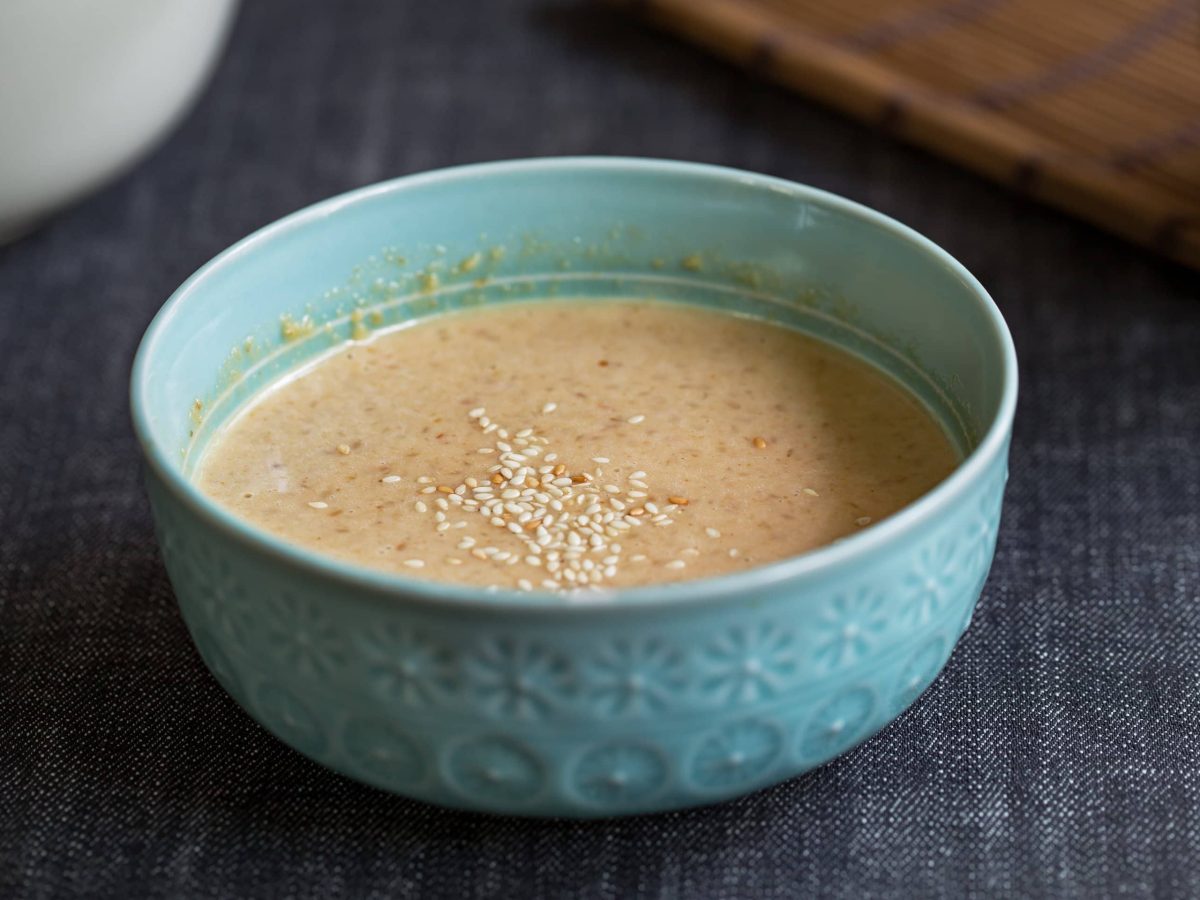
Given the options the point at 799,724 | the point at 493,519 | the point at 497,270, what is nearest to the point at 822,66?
the point at 497,270

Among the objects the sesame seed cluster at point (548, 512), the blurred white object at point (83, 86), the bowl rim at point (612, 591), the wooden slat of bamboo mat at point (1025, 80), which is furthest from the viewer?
the wooden slat of bamboo mat at point (1025, 80)

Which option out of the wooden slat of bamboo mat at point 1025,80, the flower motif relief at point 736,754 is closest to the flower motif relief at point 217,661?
the flower motif relief at point 736,754

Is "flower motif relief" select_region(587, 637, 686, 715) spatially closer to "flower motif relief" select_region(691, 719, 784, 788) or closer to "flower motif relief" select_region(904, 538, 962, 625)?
"flower motif relief" select_region(691, 719, 784, 788)

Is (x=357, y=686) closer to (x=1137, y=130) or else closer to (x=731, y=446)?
(x=731, y=446)

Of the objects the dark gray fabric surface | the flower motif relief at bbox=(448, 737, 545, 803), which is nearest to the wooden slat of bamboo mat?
the dark gray fabric surface

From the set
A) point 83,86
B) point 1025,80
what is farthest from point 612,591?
point 1025,80

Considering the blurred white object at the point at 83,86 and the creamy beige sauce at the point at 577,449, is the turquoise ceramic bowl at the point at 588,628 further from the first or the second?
the blurred white object at the point at 83,86
